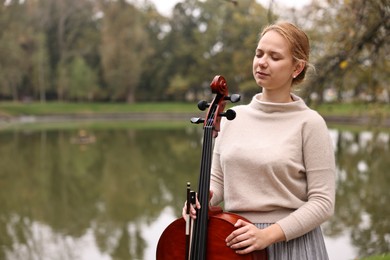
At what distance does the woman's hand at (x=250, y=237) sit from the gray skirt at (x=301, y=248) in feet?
0.29

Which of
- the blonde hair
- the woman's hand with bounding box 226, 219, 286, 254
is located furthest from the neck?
the woman's hand with bounding box 226, 219, 286, 254

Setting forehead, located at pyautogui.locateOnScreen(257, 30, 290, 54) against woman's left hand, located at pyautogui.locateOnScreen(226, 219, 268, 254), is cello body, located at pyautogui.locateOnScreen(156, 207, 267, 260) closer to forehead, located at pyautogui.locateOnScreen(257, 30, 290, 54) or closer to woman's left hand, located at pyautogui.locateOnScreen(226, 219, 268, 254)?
woman's left hand, located at pyautogui.locateOnScreen(226, 219, 268, 254)

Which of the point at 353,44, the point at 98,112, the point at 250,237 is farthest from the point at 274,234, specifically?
the point at 98,112

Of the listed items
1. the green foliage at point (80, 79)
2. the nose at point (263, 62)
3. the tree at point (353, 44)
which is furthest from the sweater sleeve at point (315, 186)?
the green foliage at point (80, 79)

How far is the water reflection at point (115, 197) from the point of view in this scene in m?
7.35

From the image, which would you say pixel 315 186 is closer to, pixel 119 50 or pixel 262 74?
pixel 262 74

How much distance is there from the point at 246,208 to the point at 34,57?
43728 millimetres

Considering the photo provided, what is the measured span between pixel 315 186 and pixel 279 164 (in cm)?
11

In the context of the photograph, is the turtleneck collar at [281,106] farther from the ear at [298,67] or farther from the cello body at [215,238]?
the cello body at [215,238]

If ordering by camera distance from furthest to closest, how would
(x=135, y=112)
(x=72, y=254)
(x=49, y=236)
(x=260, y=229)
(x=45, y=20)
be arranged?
(x=45, y=20) → (x=135, y=112) → (x=49, y=236) → (x=72, y=254) → (x=260, y=229)

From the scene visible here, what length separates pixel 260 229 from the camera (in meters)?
1.38

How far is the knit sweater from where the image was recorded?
1.39 meters

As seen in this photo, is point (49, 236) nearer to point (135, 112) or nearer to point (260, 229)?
point (260, 229)

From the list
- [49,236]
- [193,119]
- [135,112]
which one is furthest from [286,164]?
[135,112]
